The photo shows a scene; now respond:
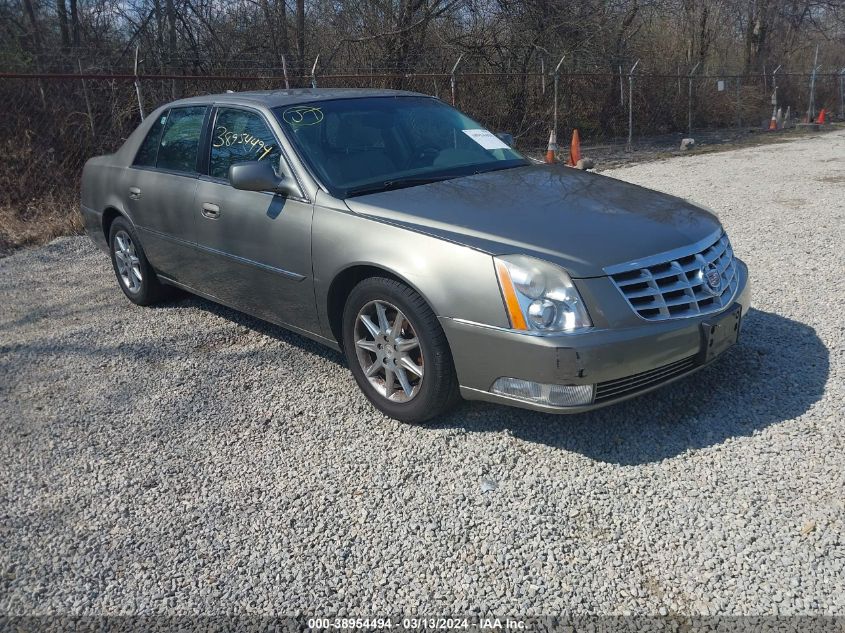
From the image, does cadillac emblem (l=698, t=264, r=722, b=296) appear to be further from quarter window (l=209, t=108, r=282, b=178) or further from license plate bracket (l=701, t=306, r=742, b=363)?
quarter window (l=209, t=108, r=282, b=178)

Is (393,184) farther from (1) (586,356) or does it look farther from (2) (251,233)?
(1) (586,356)

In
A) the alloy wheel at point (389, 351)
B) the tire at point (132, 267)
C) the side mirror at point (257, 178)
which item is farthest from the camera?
the tire at point (132, 267)

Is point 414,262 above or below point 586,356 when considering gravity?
above

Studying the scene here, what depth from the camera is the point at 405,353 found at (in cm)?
356

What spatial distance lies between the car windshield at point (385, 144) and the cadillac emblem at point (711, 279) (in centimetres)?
153

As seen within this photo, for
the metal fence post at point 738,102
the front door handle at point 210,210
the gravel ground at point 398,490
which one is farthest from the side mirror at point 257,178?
the metal fence post at point 738,102

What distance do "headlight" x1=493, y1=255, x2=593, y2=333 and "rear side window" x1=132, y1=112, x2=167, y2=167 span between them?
3.41 m

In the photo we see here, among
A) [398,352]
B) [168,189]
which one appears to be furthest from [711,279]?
[168,189]

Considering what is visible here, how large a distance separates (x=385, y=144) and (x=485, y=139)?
2.68ft

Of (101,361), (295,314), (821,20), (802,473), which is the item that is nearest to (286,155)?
(295,314)

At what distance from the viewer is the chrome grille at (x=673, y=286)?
314 centimetres

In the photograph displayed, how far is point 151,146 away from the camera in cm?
540

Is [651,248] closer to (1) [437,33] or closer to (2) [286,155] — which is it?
(2) [286,155]

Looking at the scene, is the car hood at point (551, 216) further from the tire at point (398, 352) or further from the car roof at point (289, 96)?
the car roof at point (289, 96)
